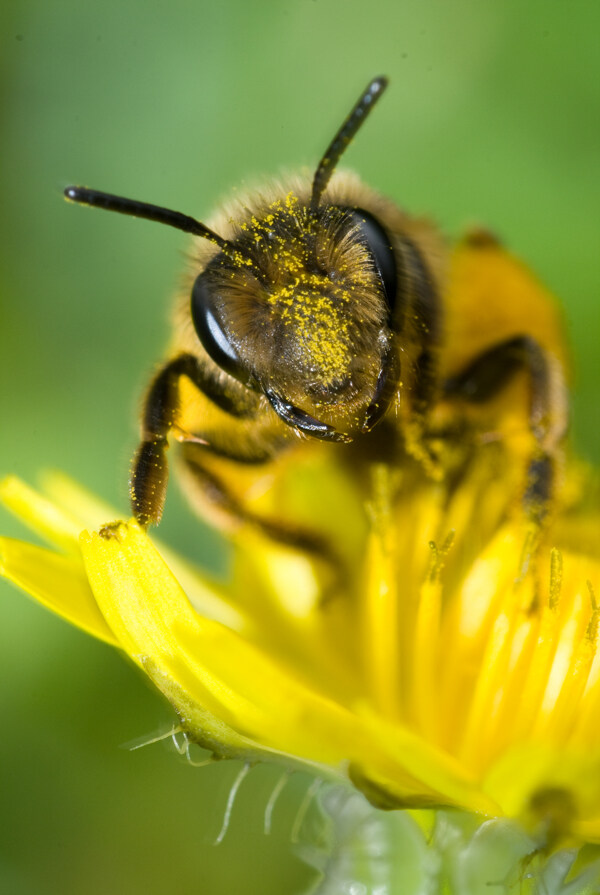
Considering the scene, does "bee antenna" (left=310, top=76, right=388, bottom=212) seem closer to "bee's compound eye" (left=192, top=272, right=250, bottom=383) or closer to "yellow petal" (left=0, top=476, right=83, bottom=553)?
"bee's compound eye" (left=192, top=272, right=250, bottom=383)

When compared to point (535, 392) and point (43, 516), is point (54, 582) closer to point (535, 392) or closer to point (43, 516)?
point (43, 516)

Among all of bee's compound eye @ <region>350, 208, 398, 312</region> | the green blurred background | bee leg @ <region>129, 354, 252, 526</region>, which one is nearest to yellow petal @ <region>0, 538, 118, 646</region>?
bee leg @ <region>129, 354, 252, 526</region>

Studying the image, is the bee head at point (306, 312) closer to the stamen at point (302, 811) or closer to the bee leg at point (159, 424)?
the bee leg at point (159, 424)

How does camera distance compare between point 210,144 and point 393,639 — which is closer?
point 393,639

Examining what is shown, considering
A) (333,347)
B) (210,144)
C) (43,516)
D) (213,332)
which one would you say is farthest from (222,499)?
(210,144)

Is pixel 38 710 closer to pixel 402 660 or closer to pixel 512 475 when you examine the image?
pixel 402 660

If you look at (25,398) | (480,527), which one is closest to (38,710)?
(25,398)

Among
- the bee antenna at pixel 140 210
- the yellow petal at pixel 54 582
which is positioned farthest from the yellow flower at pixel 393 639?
the bee antenna at pixel 140 210
